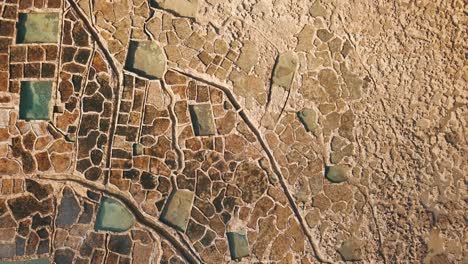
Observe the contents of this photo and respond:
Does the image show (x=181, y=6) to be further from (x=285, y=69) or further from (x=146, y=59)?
(x=285, y=69)

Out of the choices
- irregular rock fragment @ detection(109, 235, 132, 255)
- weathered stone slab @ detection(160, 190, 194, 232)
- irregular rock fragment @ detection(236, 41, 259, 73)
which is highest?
irregular rock fragment @ detection(236, 41, 259, 73)

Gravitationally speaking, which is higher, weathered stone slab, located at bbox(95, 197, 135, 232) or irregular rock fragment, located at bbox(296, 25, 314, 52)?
irregular rock fragment, located at bbox(296, 25, 314, 52)

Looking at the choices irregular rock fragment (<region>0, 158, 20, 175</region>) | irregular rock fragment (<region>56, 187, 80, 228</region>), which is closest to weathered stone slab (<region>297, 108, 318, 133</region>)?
irregular rock fragment (<region>56, 187, 80, 228</region>)

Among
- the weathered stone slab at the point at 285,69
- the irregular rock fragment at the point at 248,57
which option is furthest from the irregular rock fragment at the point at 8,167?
the weathered stone slab at the point at 285,69

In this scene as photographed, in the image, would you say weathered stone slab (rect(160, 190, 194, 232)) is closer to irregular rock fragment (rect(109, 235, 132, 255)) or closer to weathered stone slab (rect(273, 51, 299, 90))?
irregular rock fragment (rect(109, 235, 132, 255))

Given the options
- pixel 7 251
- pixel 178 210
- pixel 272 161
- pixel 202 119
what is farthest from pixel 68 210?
pixel 272 161

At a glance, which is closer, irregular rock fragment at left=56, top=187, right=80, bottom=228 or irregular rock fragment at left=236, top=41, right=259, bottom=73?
irregular rock fragment at left=56, top=187, right=80, bottom=228
